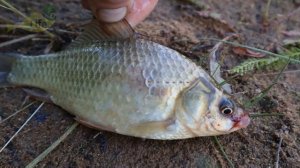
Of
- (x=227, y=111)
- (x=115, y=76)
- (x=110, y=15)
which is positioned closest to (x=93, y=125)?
(x=115, y=76)

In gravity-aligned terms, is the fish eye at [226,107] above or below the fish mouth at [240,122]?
above

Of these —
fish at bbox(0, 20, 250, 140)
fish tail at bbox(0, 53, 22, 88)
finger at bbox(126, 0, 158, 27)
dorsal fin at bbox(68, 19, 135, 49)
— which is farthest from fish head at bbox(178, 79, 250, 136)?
fish tail at bbox(0, 53, 22, 88)

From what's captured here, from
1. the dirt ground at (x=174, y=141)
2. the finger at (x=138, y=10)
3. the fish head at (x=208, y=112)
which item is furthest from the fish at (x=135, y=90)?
the finger at (x=138, y=10)

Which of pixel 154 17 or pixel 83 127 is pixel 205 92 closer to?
pixel 83 127

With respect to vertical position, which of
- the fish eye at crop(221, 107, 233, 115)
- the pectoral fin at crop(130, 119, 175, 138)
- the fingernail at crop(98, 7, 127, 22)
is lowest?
the pectoral fin at crop(130, 119, 175, 138)

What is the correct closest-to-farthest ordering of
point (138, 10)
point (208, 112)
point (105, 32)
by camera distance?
1. point (208, 112)
2. point (105, 32)
3. point (138, 10)

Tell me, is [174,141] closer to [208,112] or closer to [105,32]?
[208,112]

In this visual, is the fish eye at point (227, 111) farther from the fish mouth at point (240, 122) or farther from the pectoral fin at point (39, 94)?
the pectoral fin at point (39, 94)

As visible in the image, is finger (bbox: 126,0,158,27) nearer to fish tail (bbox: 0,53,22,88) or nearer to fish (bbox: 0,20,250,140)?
fish (bbox: 0,20,250,140)
